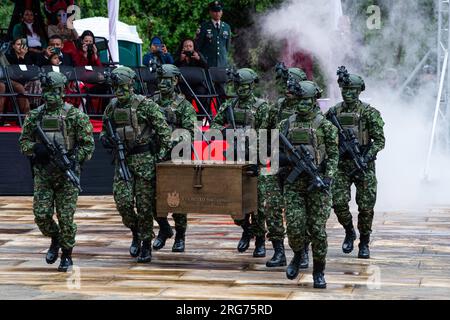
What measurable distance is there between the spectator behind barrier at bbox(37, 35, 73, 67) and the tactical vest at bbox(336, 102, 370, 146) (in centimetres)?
736

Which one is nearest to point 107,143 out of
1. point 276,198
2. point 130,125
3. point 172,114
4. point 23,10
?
point 130,125

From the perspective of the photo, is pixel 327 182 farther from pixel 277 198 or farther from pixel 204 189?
pixel 204 189

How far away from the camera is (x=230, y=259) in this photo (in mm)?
13539

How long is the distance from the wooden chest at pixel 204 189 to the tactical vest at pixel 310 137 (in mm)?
1139

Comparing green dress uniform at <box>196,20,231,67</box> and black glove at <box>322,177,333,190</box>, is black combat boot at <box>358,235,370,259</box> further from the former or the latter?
green dress uniform at <box>196,20,231,67</box>

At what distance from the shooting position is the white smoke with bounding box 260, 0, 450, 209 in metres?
20.1

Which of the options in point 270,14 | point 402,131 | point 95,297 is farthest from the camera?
point 270,14

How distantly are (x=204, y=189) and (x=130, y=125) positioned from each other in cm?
103

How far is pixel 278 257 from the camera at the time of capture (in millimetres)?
13039

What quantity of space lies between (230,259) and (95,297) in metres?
2.60
